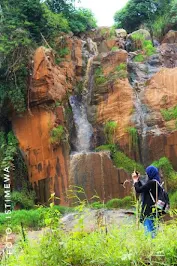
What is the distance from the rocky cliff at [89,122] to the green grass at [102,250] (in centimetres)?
983

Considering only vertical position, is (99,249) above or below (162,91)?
below

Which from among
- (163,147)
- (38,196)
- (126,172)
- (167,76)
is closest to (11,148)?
(38,196)

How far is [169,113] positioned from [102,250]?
468 inches

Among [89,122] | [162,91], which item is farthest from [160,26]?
[89,122]

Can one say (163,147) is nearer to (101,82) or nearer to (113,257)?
(101,82)

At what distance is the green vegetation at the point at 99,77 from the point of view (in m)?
16.4

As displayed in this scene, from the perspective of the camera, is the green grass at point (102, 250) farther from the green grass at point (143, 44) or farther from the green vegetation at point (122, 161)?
the green grass at point (143, 44)

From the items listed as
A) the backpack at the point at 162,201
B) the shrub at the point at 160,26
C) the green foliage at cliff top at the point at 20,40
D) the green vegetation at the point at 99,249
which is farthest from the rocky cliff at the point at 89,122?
the green vegetation at the point at 99,249

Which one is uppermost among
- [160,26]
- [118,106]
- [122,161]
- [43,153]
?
[160,26]

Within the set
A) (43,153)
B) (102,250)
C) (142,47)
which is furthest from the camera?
(142,47)

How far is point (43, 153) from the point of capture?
14148 millimetres

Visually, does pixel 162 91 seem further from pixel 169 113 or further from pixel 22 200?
pixel 22 200

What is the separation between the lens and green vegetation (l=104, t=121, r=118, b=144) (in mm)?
14266

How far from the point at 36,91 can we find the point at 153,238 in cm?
1210
